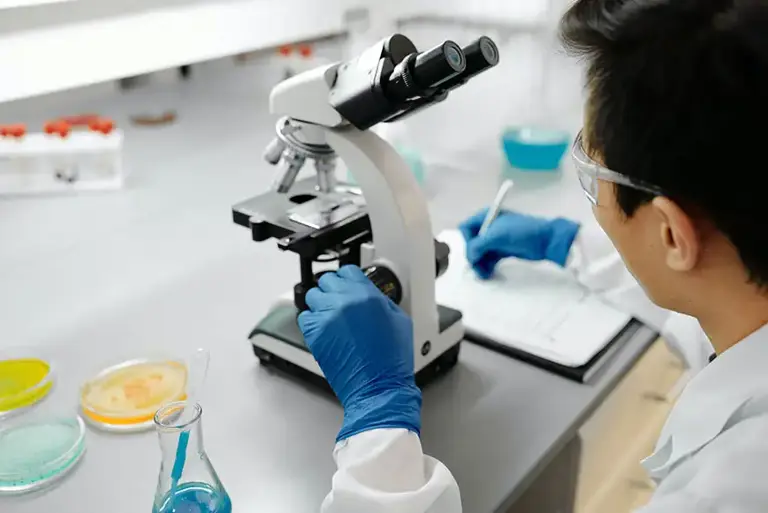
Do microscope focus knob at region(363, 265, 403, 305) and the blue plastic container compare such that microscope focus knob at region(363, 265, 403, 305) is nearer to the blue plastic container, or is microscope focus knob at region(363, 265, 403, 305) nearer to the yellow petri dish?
the yellow petri dish

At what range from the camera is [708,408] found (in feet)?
2.61

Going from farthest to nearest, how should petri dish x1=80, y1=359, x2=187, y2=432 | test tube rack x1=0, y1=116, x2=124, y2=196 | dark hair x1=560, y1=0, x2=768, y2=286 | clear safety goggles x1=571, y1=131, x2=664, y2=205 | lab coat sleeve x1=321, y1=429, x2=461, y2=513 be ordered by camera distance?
test tube rack x1=0, y1=116, x2=124, y2=196, petri dish x1=80, y1=359, x2=187, y2=432, lab coat sleeve x1=321, y1=429, x2=461, y2=513, clear safety goggles x1=571, y1=131, x2=664, y2=205, dark hair x1=560, y1=0, x2=768, y2=286

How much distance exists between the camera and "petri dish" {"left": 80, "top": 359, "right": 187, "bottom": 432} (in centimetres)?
109

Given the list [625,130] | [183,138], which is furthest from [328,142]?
[183,138]

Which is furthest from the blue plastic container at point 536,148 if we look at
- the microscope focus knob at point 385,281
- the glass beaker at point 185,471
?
the glass beaker at point 185,471

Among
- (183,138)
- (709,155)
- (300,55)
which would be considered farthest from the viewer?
(300,55)

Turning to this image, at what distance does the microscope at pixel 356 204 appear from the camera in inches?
38.7

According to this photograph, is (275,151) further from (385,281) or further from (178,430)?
(178,430)

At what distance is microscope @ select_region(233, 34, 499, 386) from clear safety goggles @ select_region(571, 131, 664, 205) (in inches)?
7.4

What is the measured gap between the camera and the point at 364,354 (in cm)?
98

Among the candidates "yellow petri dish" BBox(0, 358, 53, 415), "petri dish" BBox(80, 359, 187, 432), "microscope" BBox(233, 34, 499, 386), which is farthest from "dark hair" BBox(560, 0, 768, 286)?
"yellow petri dish" BBox(0, 358, 53, 415)

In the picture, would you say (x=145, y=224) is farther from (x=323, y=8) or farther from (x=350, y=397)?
(x=350, y=397)

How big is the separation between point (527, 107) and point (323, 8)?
0.77m

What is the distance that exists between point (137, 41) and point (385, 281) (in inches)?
25.7
